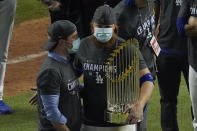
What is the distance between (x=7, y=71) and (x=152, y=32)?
5.76 metres

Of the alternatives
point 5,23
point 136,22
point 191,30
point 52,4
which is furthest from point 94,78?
point 5,23

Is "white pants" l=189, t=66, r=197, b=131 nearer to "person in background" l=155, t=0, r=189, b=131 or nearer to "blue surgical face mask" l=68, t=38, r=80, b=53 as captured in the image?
"person in background" l=155, t=0, r=189, b=131

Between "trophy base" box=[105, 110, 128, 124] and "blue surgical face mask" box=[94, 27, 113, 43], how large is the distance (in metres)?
0.60

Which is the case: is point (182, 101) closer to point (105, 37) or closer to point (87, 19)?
point (87, 19)

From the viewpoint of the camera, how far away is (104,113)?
591 centimetres

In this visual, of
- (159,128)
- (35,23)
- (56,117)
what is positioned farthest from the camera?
(35,23)

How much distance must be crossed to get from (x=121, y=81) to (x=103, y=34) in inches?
16.9

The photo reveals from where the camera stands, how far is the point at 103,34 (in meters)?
5.89

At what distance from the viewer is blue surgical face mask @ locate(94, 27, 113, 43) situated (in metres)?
5.89

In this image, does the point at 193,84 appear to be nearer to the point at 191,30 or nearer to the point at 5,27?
the point at 191,30

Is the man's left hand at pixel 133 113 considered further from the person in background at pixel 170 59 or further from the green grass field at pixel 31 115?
the green grass field at pixel 31 115

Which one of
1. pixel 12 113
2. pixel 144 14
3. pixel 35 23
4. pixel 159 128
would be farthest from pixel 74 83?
pixel 35 23

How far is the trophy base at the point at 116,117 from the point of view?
18.8 feet

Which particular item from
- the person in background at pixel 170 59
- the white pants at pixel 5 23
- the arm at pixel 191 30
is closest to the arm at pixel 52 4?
the white pants at pixel 5 23
